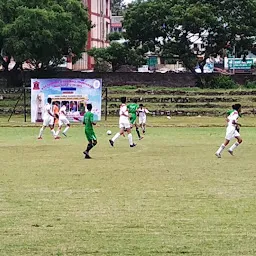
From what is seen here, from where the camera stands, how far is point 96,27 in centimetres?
8081

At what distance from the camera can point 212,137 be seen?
99.9ft

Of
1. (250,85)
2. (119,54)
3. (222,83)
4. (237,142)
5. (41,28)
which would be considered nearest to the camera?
(237,142)

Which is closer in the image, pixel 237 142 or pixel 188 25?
pixel 237 142

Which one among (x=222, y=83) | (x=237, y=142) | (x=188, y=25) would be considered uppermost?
(x=188, y=25)

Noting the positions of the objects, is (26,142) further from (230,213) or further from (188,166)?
(230,213)

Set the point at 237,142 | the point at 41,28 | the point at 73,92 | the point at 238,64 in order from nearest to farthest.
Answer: the point at 237,142 → the point at 73,92 → the point at 41,28 → the point at 238,64

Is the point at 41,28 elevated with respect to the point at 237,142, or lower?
elevated

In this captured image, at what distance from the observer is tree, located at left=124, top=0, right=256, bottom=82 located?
53000 mm

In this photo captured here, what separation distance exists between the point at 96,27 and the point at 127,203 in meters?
69.9

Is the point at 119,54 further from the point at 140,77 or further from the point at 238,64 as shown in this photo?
the point at 238,64

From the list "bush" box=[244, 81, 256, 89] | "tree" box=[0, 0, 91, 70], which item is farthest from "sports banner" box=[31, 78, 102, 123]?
"bush" box=[244, 81, 256, 89]

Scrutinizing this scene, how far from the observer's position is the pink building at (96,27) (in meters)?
77.3

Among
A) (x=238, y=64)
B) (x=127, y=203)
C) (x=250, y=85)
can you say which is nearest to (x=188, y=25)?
(x=250, y=85)

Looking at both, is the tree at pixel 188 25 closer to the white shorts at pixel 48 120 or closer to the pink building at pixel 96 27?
the pink building at pixel 96 27
